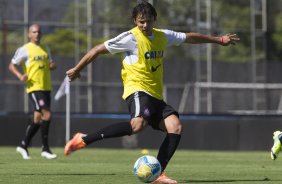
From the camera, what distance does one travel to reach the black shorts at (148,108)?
9.74m

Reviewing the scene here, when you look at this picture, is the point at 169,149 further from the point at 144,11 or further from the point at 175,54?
the point at 175,54

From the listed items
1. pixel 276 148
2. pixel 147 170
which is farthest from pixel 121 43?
pixel 276 148

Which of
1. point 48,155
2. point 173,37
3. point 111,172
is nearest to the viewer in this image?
point 173,37

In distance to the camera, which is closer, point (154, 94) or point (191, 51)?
point (154, 94)

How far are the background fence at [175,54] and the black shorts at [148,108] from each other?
1560cm

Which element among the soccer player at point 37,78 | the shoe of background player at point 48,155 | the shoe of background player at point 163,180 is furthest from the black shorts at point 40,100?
the shoe of background player at point 163,180

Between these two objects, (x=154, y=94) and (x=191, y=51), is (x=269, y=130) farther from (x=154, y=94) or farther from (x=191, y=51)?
(x=154, y=94)

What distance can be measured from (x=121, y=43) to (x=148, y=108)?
81 cm

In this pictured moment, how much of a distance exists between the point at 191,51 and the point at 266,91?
2.77 metres

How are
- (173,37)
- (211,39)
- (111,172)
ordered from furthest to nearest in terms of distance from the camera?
(111,172) < (211,39) < (173,37)

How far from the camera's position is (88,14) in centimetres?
2692

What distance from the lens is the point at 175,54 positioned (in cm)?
2917

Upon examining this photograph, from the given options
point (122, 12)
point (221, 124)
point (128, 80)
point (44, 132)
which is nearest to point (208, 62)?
point (122, 12)

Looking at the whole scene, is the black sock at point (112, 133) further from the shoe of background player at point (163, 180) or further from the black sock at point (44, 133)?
the black sock at point (44, 133)
